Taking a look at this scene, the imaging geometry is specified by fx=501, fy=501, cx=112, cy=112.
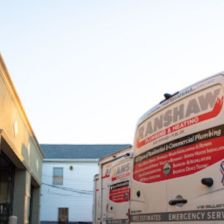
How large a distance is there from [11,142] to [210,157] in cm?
1081

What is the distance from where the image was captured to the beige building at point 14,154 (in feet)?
45.9

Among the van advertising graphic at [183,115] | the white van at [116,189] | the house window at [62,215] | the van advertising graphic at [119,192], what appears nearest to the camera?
the van advertising graphic at [183,115]

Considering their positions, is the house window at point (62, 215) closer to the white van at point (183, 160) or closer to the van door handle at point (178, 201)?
the white van at point (183, 160)

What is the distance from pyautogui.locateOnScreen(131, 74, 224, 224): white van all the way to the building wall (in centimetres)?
3690

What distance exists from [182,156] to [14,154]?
38.0 feet

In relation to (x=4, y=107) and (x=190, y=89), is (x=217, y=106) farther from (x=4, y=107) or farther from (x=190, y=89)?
(x=4, y=107)

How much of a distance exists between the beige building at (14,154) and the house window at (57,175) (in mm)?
18404

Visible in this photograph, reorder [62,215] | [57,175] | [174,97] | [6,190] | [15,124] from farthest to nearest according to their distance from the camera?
[57,175], [62,215], [6,190], [15,124], [174,97]

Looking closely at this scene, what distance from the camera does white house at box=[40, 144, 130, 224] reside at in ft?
140

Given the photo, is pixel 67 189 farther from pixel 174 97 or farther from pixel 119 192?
pixel 174 97

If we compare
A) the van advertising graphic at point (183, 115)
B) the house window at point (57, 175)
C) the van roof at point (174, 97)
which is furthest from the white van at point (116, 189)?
the house window at point (57, 175)

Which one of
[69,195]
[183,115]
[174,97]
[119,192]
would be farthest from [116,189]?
[69,195]

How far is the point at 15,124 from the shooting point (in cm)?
1614

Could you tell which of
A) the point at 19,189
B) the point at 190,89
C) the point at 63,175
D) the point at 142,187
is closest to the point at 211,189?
the point at 190,89
